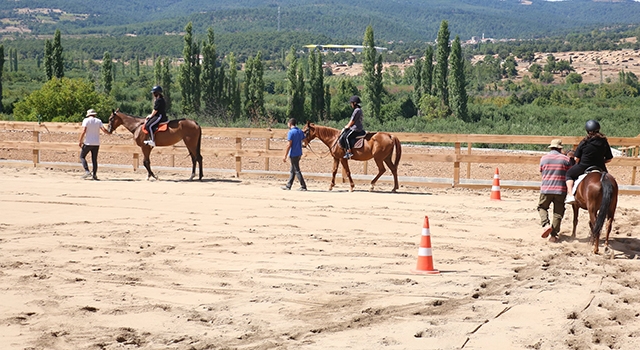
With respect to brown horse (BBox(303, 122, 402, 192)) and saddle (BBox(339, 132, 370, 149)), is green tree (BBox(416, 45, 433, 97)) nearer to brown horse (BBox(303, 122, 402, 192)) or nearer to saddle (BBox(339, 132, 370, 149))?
brown horse (BBox(303, 122, 402, 192))

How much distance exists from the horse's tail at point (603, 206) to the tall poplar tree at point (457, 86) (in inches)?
1998

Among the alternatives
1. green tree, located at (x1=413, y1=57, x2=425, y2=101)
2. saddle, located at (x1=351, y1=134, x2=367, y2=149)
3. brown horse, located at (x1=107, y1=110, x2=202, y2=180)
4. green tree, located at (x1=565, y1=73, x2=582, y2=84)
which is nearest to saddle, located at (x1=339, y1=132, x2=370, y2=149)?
saddle, located at (x1=351, y1=134, x2=367, y2=149)

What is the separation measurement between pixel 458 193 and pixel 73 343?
12121mm

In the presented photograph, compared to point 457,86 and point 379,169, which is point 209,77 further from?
point 379,169

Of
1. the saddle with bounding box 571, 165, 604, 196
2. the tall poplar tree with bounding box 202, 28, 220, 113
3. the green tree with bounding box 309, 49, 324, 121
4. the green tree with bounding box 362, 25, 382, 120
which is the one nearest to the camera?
the saddle with bounding box 571, 165, 604, 196

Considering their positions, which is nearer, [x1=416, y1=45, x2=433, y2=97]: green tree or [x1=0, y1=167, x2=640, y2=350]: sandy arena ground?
[x1=0, y1=167, x2=640, y2=350]: sandy arena ground

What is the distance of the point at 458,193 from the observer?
18.6 metres

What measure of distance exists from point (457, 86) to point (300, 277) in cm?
5333

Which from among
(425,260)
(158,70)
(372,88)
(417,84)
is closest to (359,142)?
(425,260)

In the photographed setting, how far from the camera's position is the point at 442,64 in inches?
2643

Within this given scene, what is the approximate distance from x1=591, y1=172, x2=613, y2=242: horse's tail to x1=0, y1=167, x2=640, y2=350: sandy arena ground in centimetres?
36

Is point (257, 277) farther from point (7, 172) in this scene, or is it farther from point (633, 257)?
point (7, 172)

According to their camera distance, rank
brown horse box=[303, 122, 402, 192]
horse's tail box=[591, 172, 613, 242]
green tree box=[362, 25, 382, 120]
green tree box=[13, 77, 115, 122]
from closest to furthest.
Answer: horse's tail box=[591, 172, 613, 242], brown horse box=[303, 122, 402, 192], green tree box=[13, 77, 115, 122], green tree box=[362, 25, 382, 120]

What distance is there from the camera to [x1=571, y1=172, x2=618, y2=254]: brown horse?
1180 centimetres
